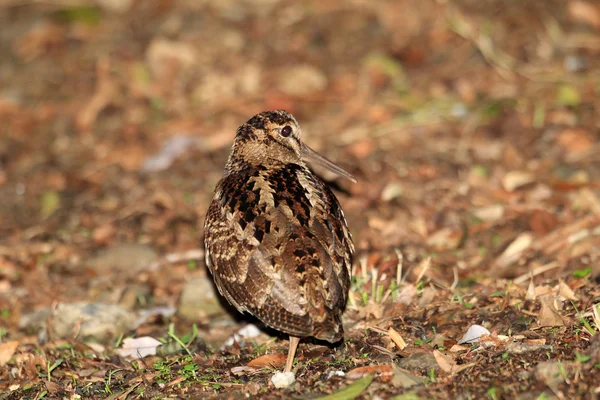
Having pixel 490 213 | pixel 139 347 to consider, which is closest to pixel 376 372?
pixel 139 347

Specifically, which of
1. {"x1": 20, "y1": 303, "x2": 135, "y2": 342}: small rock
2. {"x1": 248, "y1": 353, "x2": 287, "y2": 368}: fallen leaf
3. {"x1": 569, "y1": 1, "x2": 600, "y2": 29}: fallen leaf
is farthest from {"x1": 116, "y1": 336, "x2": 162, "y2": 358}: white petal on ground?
{"x1": 569, "y1": 1, "x2": 600, "y2": 29}: fallen leaf

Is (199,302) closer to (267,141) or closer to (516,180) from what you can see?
(267,141)

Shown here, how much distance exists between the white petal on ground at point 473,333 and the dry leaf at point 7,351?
372 centimetres

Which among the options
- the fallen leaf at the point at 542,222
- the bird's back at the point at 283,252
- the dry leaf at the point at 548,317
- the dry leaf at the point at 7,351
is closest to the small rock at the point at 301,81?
the fallen leaf at the point at 542,222

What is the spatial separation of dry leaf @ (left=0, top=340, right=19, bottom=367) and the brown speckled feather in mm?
1874

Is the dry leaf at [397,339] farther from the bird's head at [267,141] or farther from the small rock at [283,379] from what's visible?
the bird's head at [267,141]

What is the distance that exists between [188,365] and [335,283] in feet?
4.49

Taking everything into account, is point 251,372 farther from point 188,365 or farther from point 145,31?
point 145,31

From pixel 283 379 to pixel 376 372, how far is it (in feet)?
2.13

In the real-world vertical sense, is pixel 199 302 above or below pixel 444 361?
below

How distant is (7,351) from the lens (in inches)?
277

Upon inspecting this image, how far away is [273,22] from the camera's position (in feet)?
42.4

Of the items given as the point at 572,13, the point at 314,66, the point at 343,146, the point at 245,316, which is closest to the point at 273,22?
the point at 314,66

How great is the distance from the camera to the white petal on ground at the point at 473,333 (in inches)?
243
